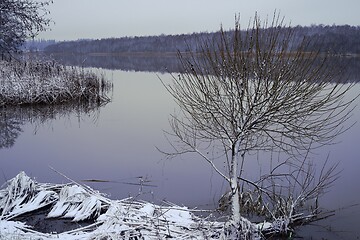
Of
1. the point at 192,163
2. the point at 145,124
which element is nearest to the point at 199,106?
the point at 192,163

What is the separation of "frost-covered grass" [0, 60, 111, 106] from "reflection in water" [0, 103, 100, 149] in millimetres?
475

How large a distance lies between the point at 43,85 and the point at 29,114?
2574 mm

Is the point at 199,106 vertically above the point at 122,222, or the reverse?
the point at 199,106

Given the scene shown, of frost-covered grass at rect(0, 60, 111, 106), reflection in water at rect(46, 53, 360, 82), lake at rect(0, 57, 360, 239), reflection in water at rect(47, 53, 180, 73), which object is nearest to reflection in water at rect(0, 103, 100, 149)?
lake at rect(0, 57, 360, 239)

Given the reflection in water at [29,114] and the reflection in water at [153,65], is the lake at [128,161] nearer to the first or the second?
the reflection in water at [29,114]

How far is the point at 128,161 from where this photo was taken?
10.2 m

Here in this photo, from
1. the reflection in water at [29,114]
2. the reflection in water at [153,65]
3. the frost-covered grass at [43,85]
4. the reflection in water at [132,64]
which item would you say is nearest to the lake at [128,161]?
the reflection in water at [29,114]

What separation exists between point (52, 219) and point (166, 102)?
→ 14.2 meters

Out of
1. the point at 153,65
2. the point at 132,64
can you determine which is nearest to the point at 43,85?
the point at 153,65

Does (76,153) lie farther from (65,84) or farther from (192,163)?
(65,84)

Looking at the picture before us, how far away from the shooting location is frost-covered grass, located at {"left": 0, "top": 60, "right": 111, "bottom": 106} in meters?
17.6

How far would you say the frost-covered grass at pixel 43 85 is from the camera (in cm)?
1758

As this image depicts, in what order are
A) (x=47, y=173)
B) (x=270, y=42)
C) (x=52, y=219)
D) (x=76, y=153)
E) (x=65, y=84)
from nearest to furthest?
(x=270, y=42)
(x=52, y=219)
(x=47, y=173)
(x=76, y=153)
(x=65, y=84)

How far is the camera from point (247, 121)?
5465 millimetres
